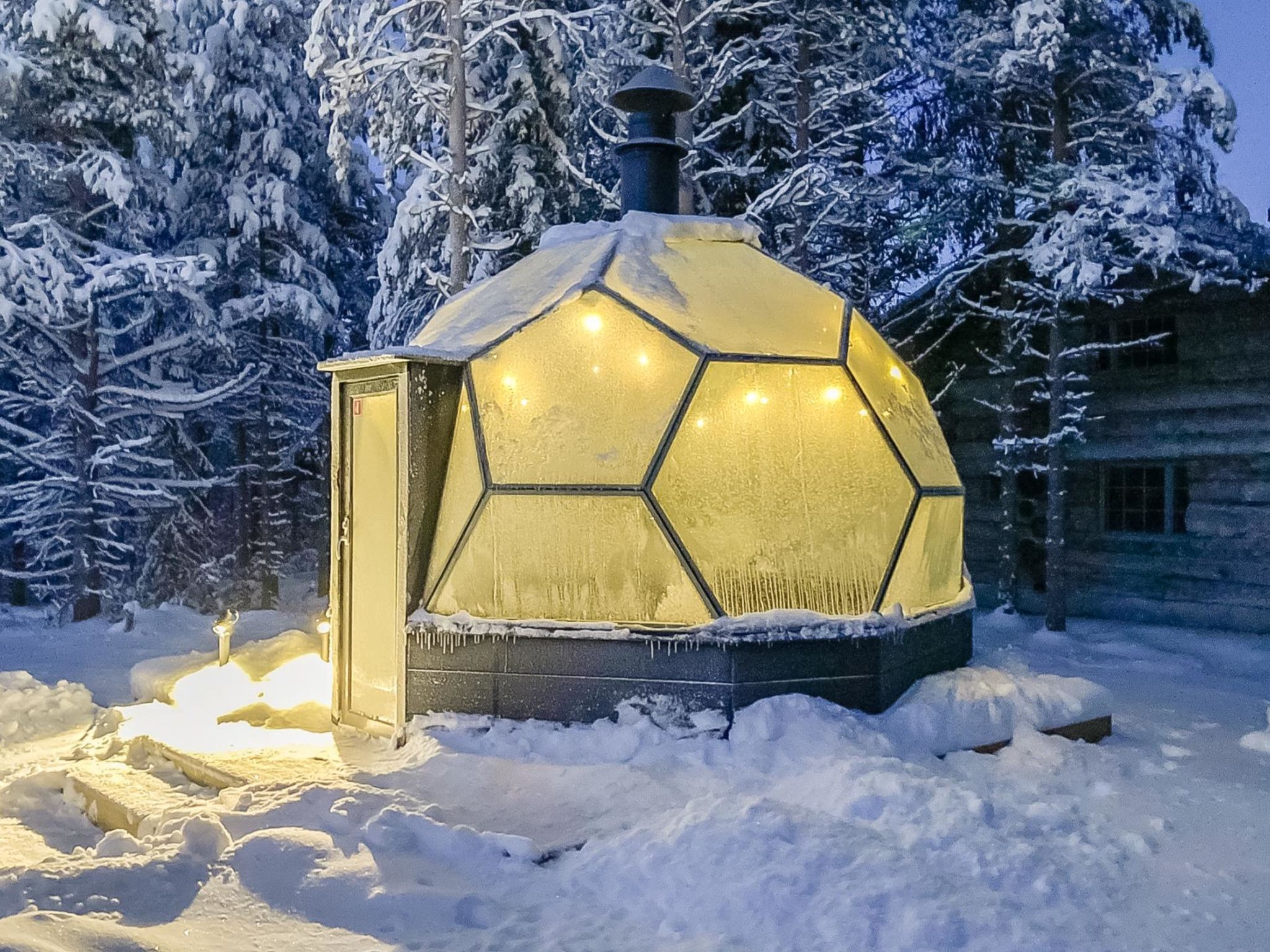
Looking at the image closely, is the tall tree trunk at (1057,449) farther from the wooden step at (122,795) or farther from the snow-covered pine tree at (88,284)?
the snow-covered pine tree at (88,284)

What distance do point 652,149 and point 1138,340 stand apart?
627 cm

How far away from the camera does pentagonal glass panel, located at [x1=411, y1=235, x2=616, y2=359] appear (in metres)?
5.99

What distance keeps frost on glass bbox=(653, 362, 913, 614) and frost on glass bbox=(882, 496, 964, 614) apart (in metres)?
0.19

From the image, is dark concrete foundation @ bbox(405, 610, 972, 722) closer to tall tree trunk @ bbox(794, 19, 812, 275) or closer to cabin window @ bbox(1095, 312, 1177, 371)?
tall tree trunk @ bbox(794, 19, 812, 275)

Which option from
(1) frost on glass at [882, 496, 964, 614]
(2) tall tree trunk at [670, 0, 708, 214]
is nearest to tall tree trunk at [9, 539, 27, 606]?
(2) tall tree trunk at [670, 0, 708, 214]

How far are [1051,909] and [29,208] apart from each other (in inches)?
489

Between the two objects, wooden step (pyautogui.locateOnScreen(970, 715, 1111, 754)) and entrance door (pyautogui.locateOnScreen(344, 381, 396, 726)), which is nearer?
wooden step (pyautogui.locateOnScreen(970, 715, 1111, 754))

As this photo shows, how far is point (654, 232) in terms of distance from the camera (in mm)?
6633

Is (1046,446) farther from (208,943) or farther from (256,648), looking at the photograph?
(208,943)

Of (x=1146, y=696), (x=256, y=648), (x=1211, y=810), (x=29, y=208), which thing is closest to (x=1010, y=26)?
(x=1146, y=696)

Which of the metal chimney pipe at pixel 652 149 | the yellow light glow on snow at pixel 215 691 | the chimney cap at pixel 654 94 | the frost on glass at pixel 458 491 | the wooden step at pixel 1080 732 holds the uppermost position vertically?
the chimney cap at pixel 654 94

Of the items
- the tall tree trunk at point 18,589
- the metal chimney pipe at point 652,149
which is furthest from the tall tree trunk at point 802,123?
the tall tree trunk at point 18,589

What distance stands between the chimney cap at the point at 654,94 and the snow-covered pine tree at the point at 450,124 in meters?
2.20

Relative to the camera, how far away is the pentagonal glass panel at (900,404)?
6.25m
